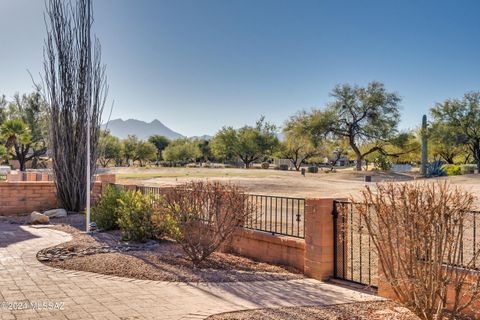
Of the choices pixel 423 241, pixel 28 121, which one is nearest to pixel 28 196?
pixel 423 241

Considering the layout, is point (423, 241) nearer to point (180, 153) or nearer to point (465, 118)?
point (465, 118)

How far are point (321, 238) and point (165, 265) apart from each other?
2488mm

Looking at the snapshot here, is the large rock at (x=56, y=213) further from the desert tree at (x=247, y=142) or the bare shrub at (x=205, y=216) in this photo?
the desert tree at (x=247, y=142)

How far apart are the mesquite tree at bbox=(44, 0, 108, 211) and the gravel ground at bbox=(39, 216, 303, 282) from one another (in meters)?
5.68

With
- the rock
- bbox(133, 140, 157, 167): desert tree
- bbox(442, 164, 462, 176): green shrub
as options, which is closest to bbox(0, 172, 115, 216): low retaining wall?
the rock

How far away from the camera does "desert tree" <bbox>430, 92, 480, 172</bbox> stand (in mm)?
37062

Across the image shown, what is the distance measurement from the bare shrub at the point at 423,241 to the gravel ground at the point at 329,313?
1.47 ft

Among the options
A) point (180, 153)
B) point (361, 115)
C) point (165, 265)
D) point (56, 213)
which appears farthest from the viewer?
point (180, 153)

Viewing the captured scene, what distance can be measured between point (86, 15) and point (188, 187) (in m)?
8.69

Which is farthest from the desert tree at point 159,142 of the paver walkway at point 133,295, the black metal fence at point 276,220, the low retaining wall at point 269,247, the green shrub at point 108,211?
the paver walkway at point 133,295

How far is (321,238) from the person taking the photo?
637 cm

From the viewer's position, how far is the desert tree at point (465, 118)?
3706 centimetres

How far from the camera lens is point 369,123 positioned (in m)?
42.2

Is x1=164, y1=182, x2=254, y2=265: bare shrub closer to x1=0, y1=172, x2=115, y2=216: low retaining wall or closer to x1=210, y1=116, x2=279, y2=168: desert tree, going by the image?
x1=0, y1=172, x2=115, y2=216: low retaining wall
